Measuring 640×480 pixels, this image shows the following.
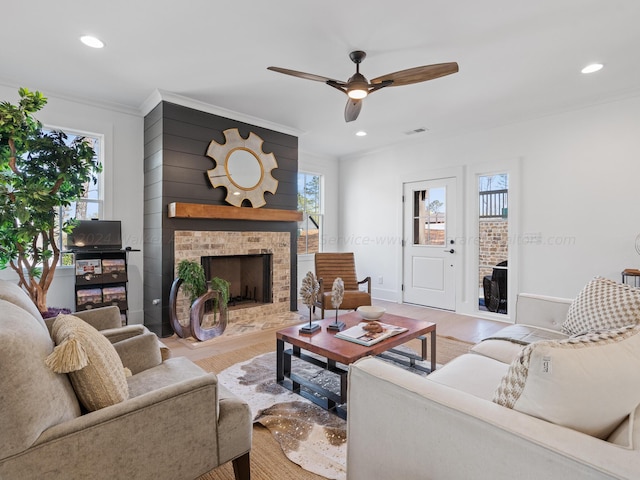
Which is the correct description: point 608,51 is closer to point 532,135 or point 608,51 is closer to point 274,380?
point 532,135

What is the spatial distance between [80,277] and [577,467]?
3956 mm

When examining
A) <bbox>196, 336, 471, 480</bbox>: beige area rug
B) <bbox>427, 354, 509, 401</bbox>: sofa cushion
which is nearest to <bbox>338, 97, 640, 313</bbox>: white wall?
Answer: <bbox>196, 336, 471, 480</bbox>: beige area rug

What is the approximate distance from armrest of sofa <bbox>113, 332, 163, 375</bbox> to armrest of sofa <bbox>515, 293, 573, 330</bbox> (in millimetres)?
2617

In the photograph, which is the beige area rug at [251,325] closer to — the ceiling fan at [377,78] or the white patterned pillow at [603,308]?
the ceiling fan at [377,78]

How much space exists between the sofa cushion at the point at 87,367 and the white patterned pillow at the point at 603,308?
233cm

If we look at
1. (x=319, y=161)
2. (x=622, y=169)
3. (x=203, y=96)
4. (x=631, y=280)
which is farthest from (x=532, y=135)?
(x=203, y=96)

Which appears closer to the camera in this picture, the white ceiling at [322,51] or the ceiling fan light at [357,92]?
the white ceiling at [322,51]

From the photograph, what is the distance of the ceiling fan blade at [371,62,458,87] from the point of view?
2.29 meters

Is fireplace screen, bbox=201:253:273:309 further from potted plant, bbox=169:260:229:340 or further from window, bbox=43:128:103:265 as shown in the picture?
window, bbox=43:128:103:265

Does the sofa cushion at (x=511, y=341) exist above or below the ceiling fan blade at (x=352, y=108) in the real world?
below

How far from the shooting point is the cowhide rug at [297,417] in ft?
5.64

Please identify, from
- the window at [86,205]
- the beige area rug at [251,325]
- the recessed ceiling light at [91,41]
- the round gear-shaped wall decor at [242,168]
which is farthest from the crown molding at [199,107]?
the beige area rug at [251,325]

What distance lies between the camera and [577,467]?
789 mm

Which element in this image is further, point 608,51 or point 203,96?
point 203,96
